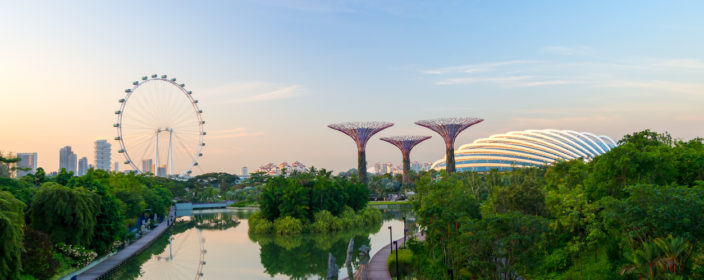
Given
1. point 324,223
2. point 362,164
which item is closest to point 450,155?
point 362,164

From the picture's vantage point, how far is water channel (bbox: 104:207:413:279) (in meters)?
31.7

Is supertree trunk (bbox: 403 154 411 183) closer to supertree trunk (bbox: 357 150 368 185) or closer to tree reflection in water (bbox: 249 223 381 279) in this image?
supertree trunk (bbox: 357 150 368 185)

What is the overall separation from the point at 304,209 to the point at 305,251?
478 inches

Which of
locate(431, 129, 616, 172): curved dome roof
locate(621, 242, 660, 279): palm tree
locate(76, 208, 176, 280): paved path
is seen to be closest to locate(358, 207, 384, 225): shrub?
locate(76, 208, 176, 280): paved path

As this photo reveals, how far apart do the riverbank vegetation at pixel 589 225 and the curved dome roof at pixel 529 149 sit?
9154 cm

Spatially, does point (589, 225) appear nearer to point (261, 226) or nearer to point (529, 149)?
point (261, 226)

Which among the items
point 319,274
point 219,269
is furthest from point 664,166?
point 219,269

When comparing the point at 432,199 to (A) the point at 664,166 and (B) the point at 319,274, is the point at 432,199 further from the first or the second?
(A) the point at 664,166

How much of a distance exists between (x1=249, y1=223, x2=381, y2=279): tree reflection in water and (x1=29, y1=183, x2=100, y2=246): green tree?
10943mm

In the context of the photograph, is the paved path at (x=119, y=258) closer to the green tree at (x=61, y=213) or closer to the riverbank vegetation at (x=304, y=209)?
the green tree at (x=61, y=213)

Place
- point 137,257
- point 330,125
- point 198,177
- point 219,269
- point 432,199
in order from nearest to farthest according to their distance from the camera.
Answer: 1. point 432,199
2. point 219,269
3. point 137,257
4. point 330,125
5. point 198,177

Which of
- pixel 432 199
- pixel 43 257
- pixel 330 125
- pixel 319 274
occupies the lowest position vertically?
pixel 319 274

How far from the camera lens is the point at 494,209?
30.5 meters

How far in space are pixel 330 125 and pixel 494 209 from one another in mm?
58240
